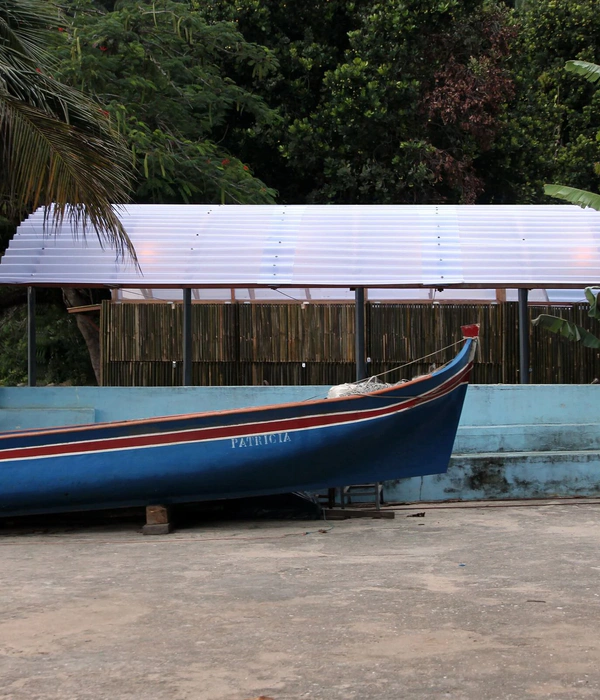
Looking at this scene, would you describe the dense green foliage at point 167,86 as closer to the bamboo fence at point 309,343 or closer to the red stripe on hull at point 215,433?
the bamboo fence at point 309,343

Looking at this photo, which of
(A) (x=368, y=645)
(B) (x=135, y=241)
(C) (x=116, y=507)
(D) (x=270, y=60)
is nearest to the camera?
(A) (x=368, y=645)

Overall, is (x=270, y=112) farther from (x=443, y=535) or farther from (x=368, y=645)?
(x=368, y=645)

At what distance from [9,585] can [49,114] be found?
15.6 ft

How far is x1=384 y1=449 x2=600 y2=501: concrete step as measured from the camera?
31.9ft

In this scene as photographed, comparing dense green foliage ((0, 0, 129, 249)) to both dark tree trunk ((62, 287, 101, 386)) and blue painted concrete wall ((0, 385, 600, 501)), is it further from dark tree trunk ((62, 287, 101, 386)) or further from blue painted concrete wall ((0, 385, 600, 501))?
dark tree trunk ((62, 287, 101, 386))

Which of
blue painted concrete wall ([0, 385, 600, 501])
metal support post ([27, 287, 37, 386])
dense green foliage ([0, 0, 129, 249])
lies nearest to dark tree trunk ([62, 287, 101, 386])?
metal support post ([27, 287, 37, 386])

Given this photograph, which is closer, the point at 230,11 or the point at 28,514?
the point at 28,514

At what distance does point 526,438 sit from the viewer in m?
10.2

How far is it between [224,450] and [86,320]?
25.7 ft

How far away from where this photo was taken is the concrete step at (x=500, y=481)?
9727mm

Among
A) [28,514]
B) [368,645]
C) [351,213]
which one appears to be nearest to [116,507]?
[28,514]

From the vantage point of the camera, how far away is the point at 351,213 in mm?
12109

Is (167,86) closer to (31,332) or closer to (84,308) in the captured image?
(84,308)

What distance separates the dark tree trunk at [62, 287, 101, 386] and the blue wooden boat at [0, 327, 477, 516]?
22.3 ft
